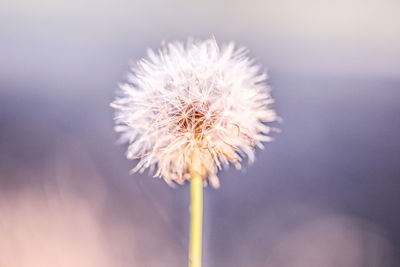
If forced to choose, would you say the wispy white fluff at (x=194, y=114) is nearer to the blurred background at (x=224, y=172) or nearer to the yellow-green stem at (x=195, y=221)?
the yellow-green stem at (x=195, y=221)

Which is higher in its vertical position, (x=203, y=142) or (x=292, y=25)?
(x=292, y=25)

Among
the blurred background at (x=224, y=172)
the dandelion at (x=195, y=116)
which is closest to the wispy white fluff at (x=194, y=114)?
the dandelion at (x=195, y=116)

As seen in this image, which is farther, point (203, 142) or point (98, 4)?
point (98, 4)

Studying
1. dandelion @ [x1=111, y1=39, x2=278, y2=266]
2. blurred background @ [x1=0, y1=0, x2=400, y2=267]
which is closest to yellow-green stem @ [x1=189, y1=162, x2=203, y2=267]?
dandelion @ [x1=111, y1=39, x2=278, y2=266]

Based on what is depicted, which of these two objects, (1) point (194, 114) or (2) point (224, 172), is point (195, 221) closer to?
(1) point (194, 114)

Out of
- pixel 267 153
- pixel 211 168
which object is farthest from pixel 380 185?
pixel 211 168

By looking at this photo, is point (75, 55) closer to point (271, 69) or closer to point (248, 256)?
point (271, 69)

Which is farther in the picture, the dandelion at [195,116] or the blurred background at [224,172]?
the blurred background at [224,172]
